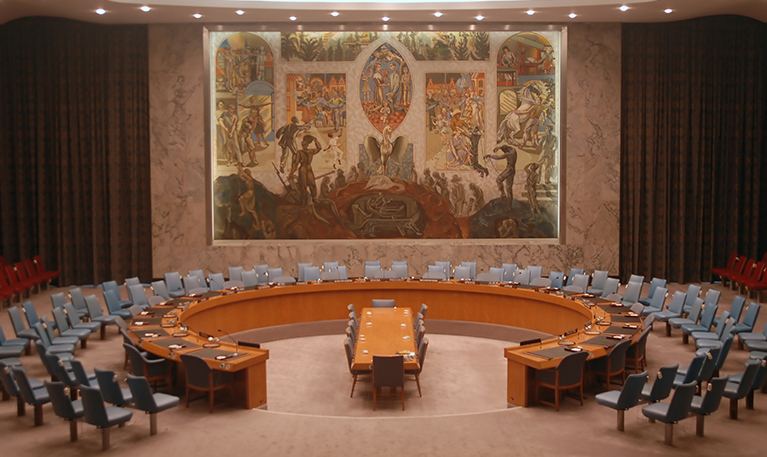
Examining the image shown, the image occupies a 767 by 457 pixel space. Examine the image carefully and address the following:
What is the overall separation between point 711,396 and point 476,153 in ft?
36.5

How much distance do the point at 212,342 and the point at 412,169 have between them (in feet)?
31.1

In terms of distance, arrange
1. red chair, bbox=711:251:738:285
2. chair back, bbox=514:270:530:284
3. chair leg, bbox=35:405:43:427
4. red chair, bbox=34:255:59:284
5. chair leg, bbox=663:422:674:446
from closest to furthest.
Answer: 1. chair leg, bbox=663:422:674:446
2. chair leg, bbox=35:405:43:427
3. chair back, bbox=514:270:530:284
4. red chair, bbox=34:255:59:284
5. red chair, bbox=711:251:738:285

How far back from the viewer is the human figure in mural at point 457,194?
17406 millimetres

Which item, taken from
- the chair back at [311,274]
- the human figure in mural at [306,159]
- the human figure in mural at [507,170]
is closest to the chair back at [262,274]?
the chair back at [311,274]

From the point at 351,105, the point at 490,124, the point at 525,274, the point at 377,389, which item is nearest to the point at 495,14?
the point at 490,124

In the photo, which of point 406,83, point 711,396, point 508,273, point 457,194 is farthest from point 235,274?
point 711,396

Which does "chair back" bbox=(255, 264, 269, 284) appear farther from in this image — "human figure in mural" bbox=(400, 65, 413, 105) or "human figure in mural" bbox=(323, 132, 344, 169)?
"human figure in mural" bbox=(400, 65, 413, 105)

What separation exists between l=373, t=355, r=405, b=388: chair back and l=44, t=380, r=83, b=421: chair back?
3.43 m

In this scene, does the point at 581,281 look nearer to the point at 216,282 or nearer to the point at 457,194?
the point at 457,194

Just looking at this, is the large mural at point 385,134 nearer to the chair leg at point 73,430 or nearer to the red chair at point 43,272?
the red chair at point 43,272

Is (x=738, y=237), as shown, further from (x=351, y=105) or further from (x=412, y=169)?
(x=351, y=105)

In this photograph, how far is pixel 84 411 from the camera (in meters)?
6.82

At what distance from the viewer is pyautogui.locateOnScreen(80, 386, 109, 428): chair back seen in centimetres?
666

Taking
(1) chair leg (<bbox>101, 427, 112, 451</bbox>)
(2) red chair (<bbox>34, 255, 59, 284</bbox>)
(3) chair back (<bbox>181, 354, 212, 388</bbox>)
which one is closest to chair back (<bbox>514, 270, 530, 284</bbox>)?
(3) chair back (<bbox>181, 354, 212, 388</bbox>)
